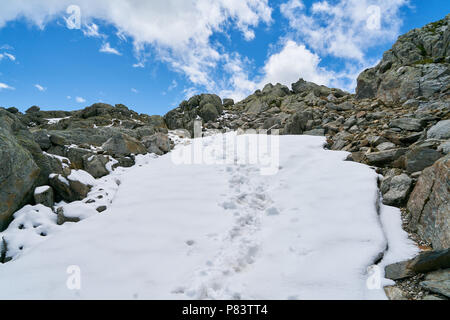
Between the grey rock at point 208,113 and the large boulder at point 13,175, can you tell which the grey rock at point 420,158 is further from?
the grey rock at point 208,113

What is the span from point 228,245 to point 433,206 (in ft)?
17.0

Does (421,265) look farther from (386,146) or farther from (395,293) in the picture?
(386,146)

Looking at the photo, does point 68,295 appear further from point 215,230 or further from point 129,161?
point 129,161

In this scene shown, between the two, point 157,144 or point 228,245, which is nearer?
point 228,245

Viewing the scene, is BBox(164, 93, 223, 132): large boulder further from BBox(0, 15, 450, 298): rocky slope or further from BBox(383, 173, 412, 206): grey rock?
BBox(383, 173, 412, 206): grey rock

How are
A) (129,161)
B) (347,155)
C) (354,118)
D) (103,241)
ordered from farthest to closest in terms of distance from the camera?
(354,118) < (129,161) < (347,155) < (103,241)

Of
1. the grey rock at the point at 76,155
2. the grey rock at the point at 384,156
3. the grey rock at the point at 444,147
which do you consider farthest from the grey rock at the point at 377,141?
the grey rock at the point at 76,155

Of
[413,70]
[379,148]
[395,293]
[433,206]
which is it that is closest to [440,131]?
[379,148]

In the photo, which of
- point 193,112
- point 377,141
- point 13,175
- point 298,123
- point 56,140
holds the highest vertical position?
point 193,112

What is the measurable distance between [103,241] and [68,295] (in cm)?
161

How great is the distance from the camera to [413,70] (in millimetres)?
18234

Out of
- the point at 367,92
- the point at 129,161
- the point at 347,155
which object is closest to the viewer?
the point at 347,155

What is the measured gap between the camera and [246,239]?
230 inches

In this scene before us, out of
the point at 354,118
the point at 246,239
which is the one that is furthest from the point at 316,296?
the point at 354,118
